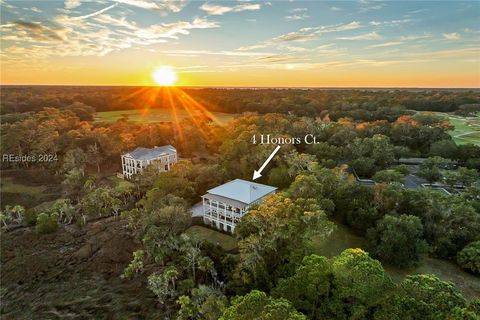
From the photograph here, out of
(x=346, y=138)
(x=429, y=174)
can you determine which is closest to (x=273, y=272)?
(x=429, y=174)

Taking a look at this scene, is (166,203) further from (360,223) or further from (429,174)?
(429,174)

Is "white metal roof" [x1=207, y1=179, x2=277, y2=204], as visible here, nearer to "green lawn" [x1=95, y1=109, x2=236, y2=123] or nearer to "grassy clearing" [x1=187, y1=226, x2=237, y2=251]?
"grassy clearing" [x1=187, y1=226, x2=237, y2=251]

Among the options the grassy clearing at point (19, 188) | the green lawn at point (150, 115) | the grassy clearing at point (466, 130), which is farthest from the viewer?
the green lawn at point (150, 115)

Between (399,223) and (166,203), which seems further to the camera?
(166,203)

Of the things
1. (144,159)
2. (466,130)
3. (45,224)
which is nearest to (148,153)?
(144,159)

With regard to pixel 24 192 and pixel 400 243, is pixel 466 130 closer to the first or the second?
pixel 400 243

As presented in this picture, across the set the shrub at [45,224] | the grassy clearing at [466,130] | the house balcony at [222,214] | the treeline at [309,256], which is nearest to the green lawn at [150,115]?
the grassy clearing at [466,130]

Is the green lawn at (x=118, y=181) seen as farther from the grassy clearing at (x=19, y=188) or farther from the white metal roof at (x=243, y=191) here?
the white metal roof at (x=243, y=191)
